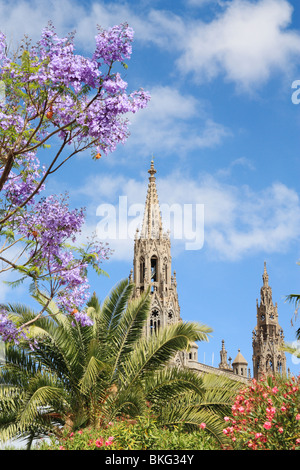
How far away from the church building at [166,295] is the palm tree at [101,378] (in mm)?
49879

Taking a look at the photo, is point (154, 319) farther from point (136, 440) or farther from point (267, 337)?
point (136, 440)

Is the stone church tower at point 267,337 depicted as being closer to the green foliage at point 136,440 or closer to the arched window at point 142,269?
the arched window at point 142,269

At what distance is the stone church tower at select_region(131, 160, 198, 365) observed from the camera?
69.7 m

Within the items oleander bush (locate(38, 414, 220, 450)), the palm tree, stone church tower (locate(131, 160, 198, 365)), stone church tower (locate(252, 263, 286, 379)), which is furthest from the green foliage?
stone church tower (locate(252, 263, 286, 379))

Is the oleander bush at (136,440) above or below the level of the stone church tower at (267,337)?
below

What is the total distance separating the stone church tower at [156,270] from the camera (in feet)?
229

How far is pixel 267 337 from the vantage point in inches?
Result: 2837

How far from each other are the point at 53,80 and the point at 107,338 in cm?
937

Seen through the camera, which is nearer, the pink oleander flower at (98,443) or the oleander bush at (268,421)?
the oleander bush at (268,421)

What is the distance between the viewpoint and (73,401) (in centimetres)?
1730

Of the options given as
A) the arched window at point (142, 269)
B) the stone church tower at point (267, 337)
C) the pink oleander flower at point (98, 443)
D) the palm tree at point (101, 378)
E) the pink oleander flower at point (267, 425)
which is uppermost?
the arched window at point (142, 269)

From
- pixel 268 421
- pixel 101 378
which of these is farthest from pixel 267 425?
pixel 101 378

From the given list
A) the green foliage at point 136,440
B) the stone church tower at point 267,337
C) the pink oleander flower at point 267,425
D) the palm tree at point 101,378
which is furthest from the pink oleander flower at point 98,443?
the stone church tower at point 267,337
